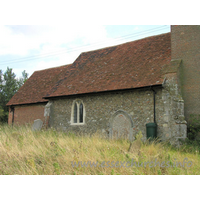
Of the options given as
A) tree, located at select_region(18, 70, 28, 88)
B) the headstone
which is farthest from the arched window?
tree, located at select_region(18, 70, 28, 88)

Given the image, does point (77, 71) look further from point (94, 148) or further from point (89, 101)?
point (94, 148)

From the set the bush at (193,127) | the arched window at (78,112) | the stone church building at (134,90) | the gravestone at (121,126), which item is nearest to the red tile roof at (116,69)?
the stone church building at (134,90)

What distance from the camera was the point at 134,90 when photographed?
45.2 feet

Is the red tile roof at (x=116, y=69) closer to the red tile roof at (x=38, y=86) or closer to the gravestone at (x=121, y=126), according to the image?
the red tile roof at (x=38, y=86)

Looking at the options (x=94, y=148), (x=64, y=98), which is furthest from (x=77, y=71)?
(x=94, y=148)

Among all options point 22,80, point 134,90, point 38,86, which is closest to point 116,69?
point 134,90

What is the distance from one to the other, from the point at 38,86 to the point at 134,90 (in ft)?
40.8

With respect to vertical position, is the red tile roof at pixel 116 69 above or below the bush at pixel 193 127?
above

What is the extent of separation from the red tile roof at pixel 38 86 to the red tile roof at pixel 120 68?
10.2ft

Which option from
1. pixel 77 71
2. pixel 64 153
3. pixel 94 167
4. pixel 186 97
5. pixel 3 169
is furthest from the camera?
pixel 77 71

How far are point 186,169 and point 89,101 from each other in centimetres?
953

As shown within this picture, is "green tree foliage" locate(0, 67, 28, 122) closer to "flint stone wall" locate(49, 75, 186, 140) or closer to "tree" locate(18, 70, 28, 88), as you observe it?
"tree" locate(18, 70, 28, 88)

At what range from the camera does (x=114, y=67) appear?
16.8 m

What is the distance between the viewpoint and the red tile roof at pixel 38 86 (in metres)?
21.2
